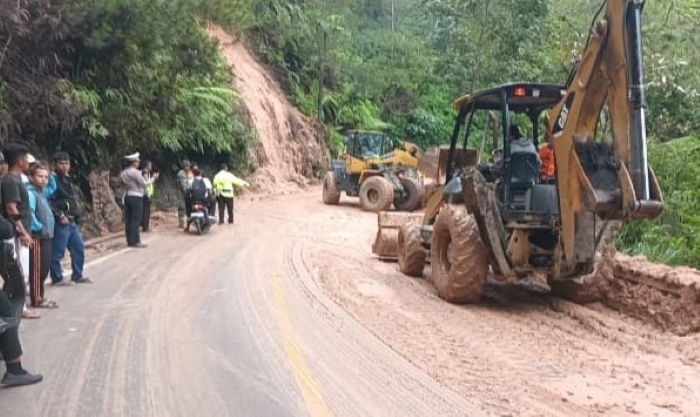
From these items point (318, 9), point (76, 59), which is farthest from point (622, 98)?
point (318, 9)

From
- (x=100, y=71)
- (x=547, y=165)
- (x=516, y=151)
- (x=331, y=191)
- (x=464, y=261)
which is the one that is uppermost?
(x=100, y=71)

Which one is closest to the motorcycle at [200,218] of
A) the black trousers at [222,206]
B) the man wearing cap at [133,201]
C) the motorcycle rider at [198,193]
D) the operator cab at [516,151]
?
the motorcycle rider at [198,193]

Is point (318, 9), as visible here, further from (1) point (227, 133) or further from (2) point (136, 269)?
(2) point (136, 269)

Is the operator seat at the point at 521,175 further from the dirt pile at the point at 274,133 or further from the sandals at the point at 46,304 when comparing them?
the dirt pile at the point at 274,133

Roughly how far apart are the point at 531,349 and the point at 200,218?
10.8 m

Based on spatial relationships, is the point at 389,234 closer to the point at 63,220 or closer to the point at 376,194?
the point at 63,220

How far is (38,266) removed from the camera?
771 centimetres

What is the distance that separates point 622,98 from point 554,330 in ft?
8.03

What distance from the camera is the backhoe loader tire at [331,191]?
76.8 feet

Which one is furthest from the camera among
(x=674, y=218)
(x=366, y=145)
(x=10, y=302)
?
(x=366, y=145)

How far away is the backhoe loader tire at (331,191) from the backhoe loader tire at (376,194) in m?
1.70

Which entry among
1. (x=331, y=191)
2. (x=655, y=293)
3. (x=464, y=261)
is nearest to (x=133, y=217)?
(x=464, y=261)

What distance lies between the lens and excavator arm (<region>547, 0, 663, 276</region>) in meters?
5.75

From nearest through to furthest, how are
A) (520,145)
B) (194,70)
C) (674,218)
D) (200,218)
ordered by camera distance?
(520,145), (674,218), (200,218), (194,70)
